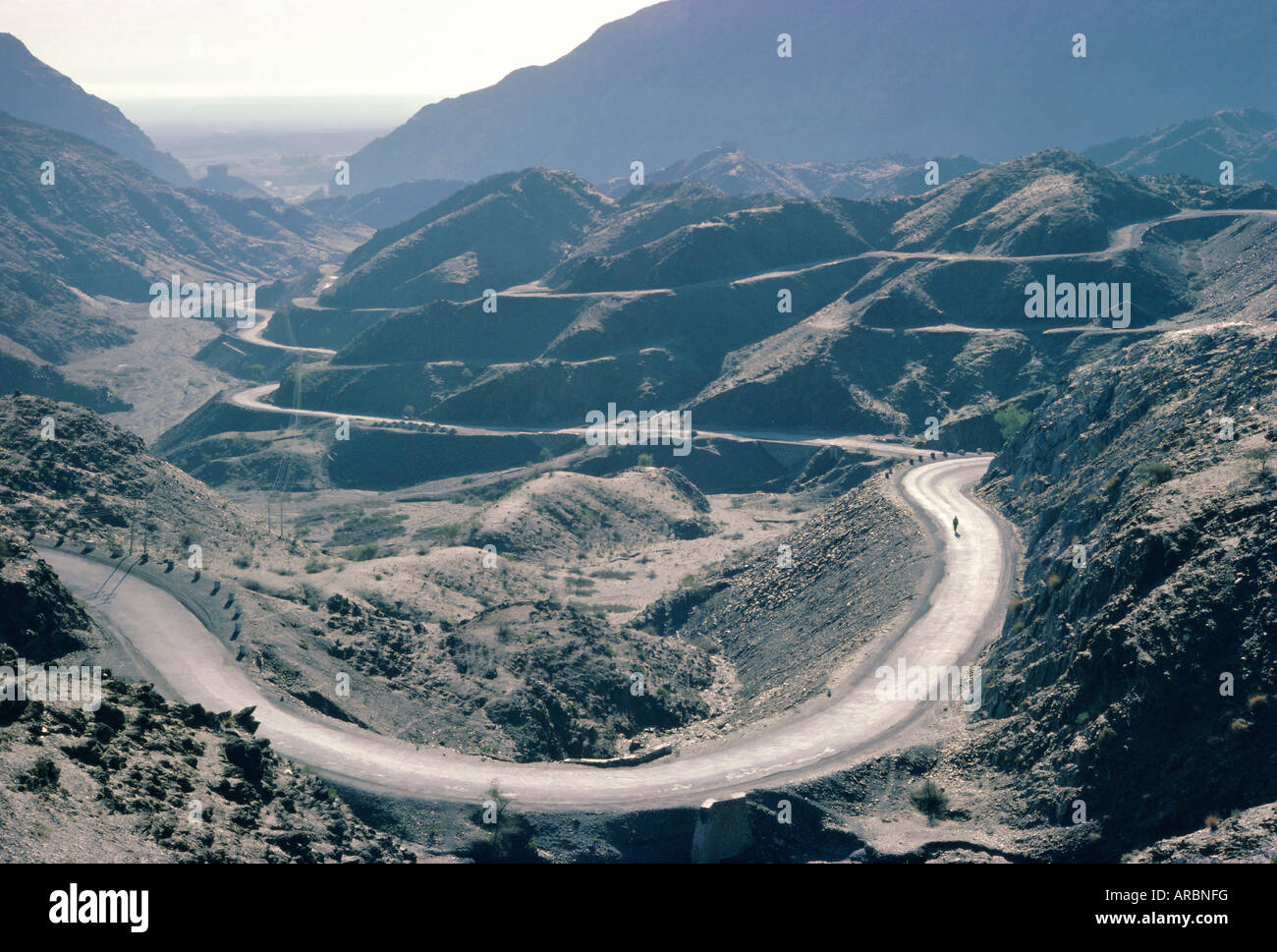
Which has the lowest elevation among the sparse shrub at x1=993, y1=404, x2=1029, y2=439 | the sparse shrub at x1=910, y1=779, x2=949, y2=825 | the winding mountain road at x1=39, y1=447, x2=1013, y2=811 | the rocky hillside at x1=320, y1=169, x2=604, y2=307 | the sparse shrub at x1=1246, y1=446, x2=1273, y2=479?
the sparse shrub at x1=910, y1=779, x2=949, y2=825

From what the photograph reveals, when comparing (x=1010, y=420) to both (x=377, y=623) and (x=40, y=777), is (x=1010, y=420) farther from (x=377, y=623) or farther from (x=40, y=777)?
(x=40, y=777)

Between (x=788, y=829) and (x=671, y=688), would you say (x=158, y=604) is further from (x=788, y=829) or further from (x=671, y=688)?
(x=788, y=829)

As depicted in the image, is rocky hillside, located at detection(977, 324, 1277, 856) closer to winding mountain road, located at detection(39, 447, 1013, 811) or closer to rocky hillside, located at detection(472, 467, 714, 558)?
winding mountain road, located at detection(39, 447, 1013, 811)

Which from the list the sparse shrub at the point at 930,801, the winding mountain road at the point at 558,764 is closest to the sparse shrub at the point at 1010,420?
the winding mountain road at the point at 558,764

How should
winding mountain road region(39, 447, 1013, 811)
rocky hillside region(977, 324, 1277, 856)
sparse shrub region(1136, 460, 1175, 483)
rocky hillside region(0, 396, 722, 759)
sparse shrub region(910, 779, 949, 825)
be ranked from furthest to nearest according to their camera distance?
rocky hillside region(0, 396, 722, 759), sparse shrub region(1136, 460, 1175, 483), winding mountain road region(39, 447, 1013, 811), sparse shrub region(910, 779, 949, 825), rocky hillside region(977, 324, 1277, 856)

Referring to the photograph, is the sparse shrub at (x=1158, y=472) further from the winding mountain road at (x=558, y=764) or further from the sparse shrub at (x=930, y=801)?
the sparse shrub at (x=930, y=801)

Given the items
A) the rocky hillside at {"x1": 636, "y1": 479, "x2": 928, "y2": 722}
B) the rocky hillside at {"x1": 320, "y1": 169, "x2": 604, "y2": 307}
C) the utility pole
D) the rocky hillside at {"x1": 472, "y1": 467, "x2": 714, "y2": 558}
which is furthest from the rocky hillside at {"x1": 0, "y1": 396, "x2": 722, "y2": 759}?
the rocky hillside at {"x1": 320, "y1": 169, "x2": 604, "y2": 307}
